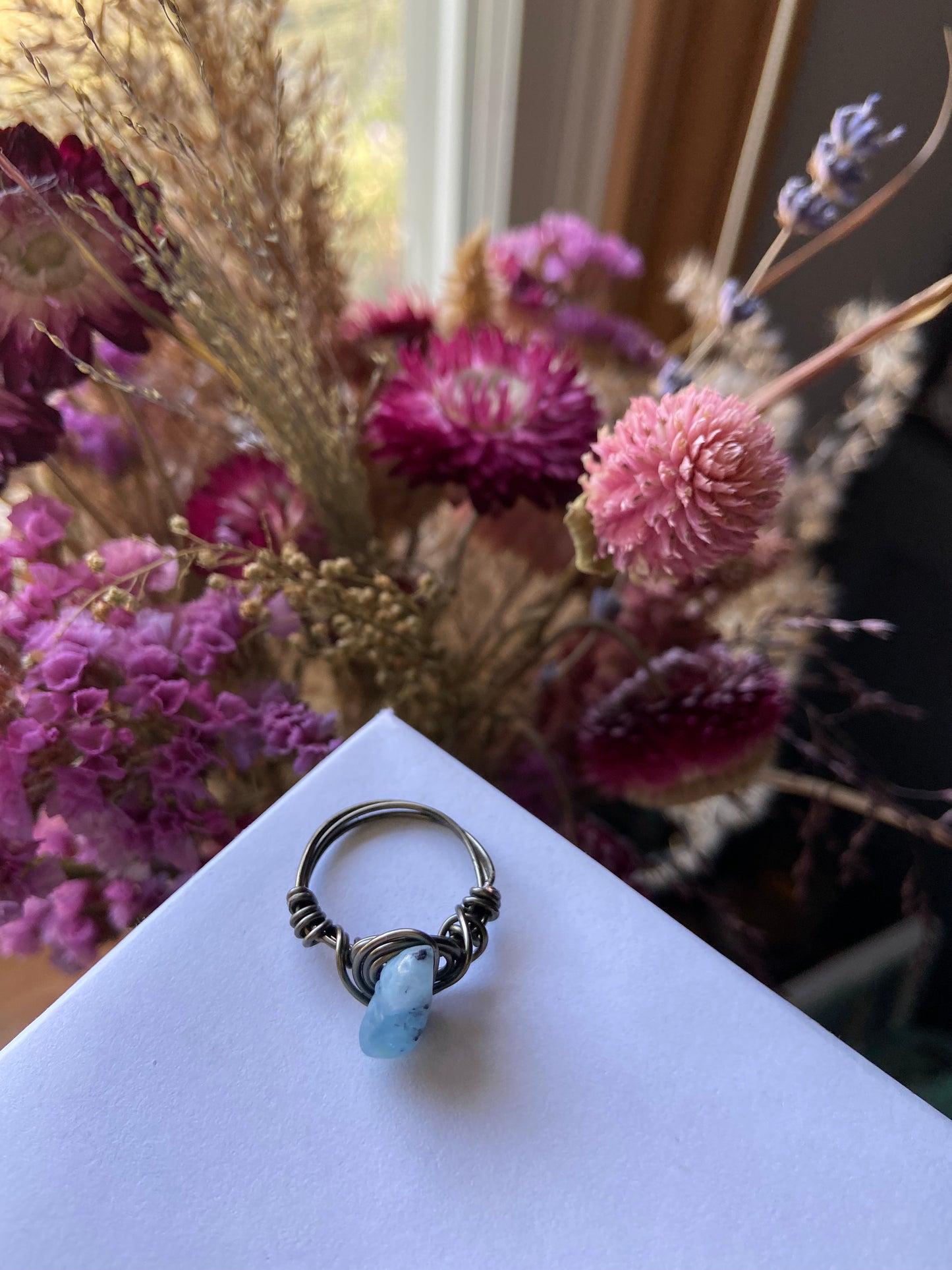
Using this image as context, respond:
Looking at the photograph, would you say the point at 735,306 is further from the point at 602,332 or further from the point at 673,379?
the point at 602,332

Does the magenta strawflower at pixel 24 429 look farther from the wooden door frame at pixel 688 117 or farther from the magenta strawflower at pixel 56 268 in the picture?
the wooden door frame at pixel 688 117

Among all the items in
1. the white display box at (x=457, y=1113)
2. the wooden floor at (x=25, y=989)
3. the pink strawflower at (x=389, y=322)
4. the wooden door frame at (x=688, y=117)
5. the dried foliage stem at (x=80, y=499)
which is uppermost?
the wooden door frame at (x=688, y=117)

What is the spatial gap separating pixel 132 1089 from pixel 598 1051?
15cm

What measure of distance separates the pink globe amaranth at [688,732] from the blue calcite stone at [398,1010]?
187mm

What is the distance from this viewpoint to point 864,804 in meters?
0.51

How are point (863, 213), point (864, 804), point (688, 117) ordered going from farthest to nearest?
1. point (688, 117)
2. point (864, 804)
3. point (863, 213)

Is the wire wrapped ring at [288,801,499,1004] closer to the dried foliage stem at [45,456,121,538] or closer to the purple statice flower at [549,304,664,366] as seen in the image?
the dried foliage stem at [45,456,121,538]

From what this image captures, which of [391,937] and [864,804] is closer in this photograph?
[391,937]

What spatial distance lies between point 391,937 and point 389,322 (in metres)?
0.39

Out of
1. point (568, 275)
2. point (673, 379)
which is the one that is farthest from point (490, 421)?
point (568, 275)

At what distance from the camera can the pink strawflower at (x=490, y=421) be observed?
15.6 inches

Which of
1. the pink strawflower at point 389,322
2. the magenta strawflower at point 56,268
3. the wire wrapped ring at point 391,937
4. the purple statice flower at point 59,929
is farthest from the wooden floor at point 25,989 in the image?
the pink strawflower at point 389,322

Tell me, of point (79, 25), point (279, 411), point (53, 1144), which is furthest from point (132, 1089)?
point (79, 25)

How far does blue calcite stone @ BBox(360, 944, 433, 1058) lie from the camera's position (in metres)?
0.26
